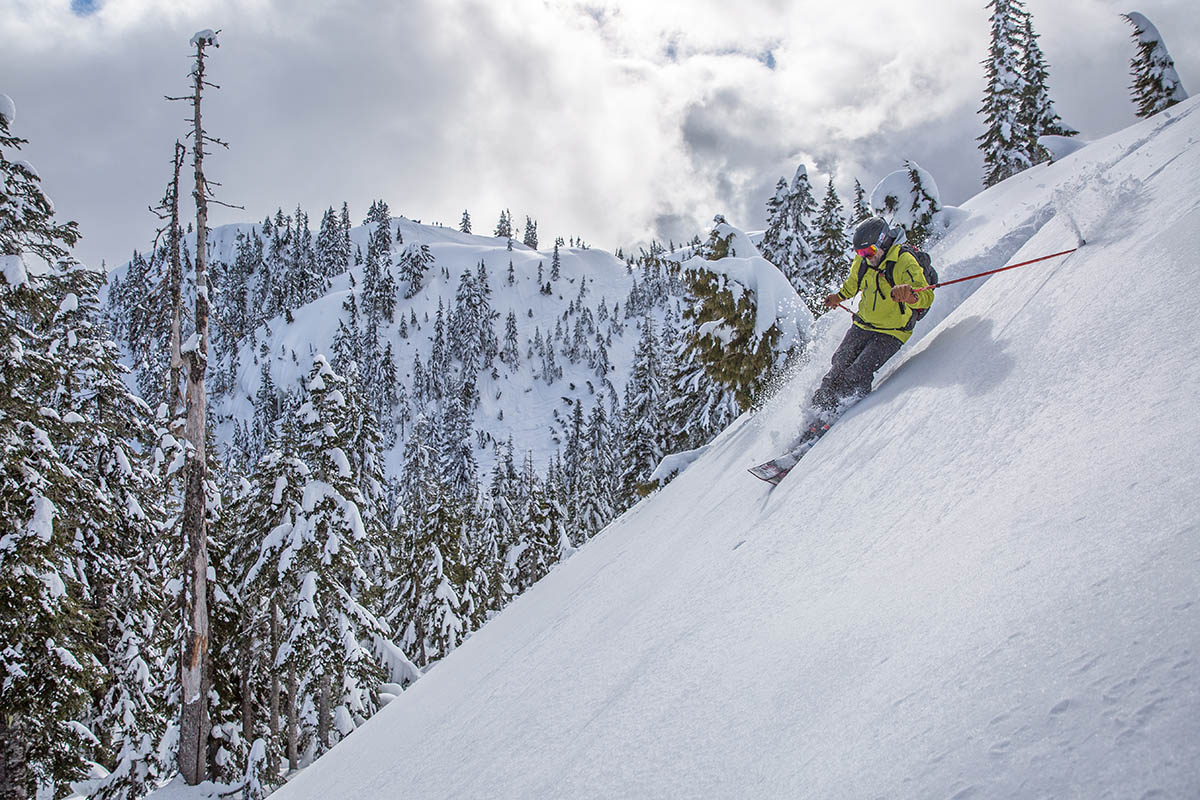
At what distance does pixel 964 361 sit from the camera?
4234 mm

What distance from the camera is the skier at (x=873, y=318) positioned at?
592 centimetres

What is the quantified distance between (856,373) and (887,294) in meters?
0.84

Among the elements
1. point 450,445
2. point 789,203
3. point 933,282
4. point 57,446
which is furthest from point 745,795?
point 450,445

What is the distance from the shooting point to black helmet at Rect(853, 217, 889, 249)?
6.03 metres

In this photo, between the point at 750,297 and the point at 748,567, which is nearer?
the point at 748,567

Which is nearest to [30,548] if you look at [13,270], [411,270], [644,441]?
[13,270]

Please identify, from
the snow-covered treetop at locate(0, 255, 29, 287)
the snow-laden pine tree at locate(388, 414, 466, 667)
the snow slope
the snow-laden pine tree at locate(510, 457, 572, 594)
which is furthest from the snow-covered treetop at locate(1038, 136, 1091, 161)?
the snow-laden pine tree at locate(510, 457, 572, 594)

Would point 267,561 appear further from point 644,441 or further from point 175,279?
point 644,441

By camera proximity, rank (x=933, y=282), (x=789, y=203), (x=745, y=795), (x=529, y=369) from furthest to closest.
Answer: (x=529, y=369) < (x=789, y=203) < (x=933, y=282) < (x=745, y=795)

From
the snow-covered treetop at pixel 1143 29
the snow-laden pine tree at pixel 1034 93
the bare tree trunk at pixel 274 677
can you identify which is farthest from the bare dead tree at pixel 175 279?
the snow-laden pine tree at pixel 1034 93

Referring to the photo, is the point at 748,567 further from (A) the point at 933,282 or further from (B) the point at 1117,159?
(B) the point at 1117,159

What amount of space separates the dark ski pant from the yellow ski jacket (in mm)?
99

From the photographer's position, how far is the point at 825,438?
5.45 m

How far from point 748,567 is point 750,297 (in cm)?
1038
